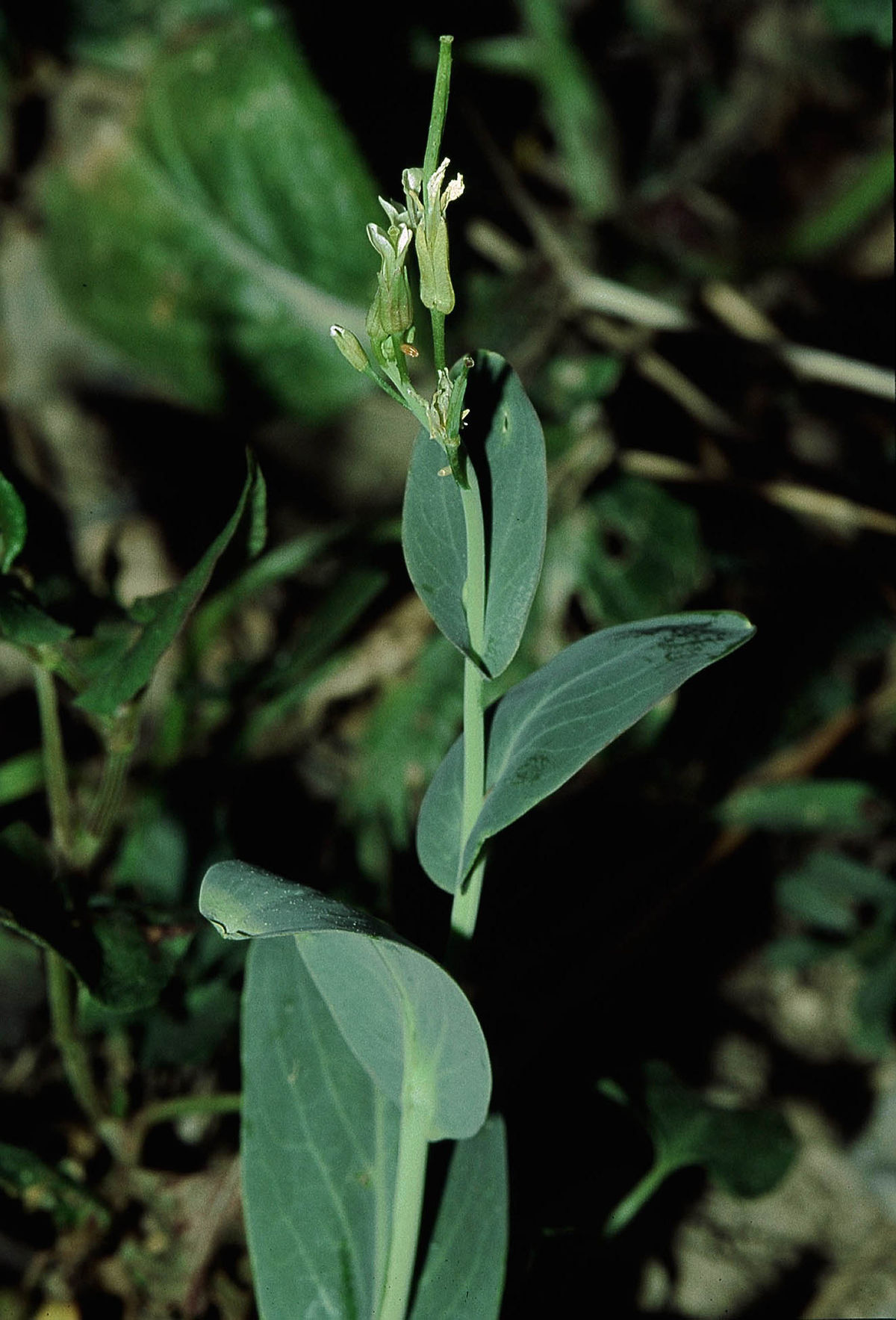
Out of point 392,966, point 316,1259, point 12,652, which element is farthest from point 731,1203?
point 12,652

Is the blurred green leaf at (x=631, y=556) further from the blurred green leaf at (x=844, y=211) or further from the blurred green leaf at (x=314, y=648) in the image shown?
the blurred green leaf at (x=844, y=211)

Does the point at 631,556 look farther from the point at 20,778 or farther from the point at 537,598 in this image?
the point at 20,778

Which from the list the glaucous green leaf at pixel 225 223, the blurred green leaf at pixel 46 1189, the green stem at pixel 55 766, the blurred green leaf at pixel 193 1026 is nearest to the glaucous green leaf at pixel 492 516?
the green stem at pixel 55 766

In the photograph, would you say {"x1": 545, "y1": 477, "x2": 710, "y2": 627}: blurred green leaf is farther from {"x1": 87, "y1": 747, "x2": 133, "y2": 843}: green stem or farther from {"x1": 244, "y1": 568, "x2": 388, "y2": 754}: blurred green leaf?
{"x1": 87, "y1": 747, "x2": 133, "y2": 843}: green stem

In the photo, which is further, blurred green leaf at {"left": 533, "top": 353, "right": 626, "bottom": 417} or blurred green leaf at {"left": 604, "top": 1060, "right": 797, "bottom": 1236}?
blurred green leaf at {"left": 533, "top": 353, "right": 626, "bottom": 417}

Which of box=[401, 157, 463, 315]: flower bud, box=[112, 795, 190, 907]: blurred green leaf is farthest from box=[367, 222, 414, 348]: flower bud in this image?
box=[112, 795, 190, 907]: blurred green leaf

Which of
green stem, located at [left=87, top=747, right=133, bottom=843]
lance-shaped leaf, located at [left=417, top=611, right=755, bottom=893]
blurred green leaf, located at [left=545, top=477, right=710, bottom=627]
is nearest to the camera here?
lance-shaped leaf, located at [left=417, top=611, right=755, bottom=893]
